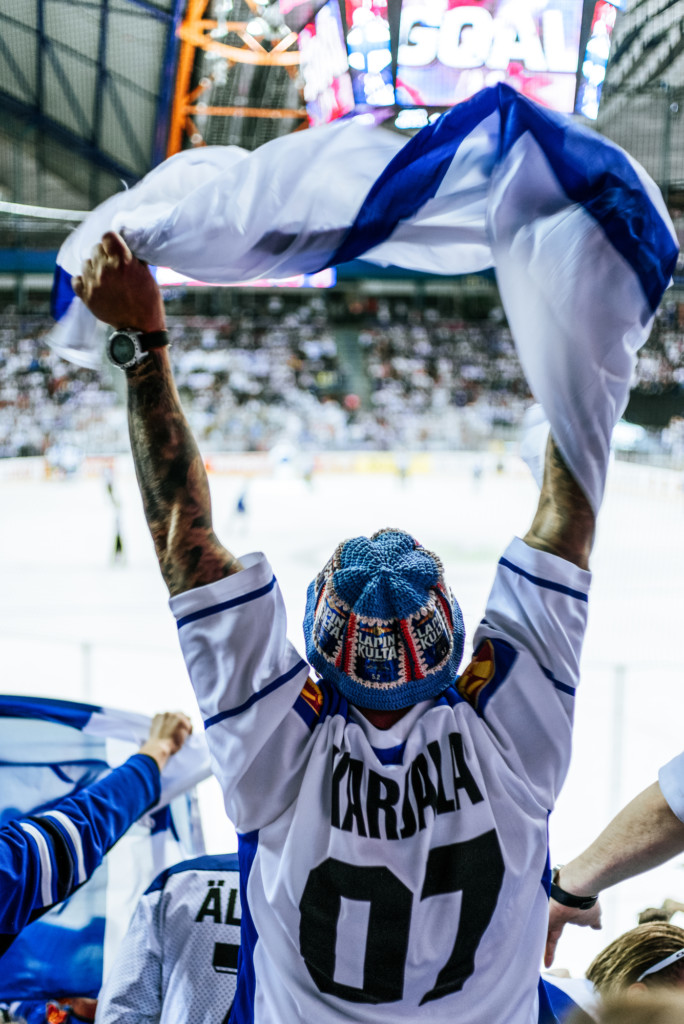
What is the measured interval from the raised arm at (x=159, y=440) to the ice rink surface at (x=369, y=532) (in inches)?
79.6

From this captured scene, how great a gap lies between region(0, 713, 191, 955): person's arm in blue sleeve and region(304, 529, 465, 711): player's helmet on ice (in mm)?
545

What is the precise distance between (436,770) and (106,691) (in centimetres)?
385

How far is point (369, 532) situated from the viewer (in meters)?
12.0

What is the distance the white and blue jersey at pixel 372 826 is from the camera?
34.1 inches

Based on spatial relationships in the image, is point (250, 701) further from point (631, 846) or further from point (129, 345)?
point (631, 846)

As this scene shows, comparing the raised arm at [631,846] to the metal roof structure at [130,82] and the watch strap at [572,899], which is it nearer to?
the watch strap at [572,899]

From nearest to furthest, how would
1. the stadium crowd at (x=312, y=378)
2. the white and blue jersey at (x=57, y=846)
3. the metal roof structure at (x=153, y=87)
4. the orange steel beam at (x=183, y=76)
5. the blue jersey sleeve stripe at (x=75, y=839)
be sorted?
the white and blue jersey at (x=57, y=846) < the blue jersey sleeve stripe at (x=75, y=839) < the metal roof structure at (x=153, y=87) < the orange steel beam at (x=183, y=76) < the stadium crowd at (x=312, y=378)

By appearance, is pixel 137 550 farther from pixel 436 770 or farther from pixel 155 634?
pixel 436 770

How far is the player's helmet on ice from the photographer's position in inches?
34.9

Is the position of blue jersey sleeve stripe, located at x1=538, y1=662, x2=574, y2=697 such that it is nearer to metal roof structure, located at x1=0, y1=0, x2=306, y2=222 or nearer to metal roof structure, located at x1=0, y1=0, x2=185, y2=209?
metal roof structure, located at x1=0, y1=0, x2=306, y2=222

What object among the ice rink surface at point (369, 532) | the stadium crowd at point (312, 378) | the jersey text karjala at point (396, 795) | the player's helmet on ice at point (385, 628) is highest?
the stadium crowd at point (312, 378)

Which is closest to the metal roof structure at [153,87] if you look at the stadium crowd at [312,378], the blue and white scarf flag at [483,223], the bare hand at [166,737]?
the stadium crowd at [312,378]

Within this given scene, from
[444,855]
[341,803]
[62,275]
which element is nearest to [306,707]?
[341,803]

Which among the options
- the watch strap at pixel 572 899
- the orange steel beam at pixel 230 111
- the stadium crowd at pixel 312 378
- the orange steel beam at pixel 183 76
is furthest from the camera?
the stadium crowd at pixel 312 378
